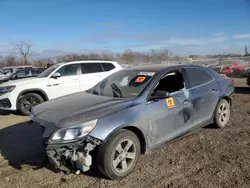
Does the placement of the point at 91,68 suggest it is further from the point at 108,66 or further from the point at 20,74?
Result: the point at 20,74

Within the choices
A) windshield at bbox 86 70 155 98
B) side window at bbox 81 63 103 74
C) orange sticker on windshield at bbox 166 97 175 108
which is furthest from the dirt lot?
side window at bbox 81 63 103 74

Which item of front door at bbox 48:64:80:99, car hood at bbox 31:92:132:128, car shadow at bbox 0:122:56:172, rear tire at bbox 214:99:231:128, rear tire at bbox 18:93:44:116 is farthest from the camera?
front door at bbox 48:64:80:99

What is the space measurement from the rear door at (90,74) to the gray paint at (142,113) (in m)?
4.68

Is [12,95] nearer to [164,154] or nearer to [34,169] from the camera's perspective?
[34,169]

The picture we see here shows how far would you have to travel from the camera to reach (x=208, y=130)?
539 centimetres

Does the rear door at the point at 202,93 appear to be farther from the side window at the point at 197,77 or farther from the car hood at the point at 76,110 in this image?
the car hood at the point at 76,110

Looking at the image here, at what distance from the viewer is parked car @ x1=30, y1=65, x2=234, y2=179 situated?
318cm

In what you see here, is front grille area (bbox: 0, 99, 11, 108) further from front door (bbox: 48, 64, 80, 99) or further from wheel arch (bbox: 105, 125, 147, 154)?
wheel arch (bbox: 105, 125, 147, 154)

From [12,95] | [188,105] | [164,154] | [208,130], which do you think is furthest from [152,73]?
[12,95]

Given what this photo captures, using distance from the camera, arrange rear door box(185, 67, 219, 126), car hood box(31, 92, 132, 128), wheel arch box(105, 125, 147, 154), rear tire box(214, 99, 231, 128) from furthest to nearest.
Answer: rear tire box(214, 99, 231, 128)
rear door box(185, 67, 219, 126)
wheel arch box(105, 125, 147, 154)
car hood box(31, 92, 132, 128)

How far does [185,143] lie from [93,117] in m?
2.19

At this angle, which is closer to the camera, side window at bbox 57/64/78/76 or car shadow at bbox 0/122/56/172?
car shadow at bbox 0/122/56/172

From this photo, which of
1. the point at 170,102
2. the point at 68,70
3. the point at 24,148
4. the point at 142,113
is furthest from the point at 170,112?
the point at 68,70

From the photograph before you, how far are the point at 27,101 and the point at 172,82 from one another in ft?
17.9
